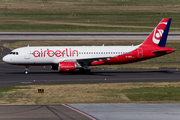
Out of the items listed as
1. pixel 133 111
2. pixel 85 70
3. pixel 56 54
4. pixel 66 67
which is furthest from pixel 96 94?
pixel 56 54

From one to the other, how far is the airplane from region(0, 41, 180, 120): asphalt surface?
1782 millimetres

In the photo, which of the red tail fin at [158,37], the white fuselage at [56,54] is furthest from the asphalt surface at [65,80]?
the red tail fin at [158,37]

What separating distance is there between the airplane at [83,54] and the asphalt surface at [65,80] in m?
1.78

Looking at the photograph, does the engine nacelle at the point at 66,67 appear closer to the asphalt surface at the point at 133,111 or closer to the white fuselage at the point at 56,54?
the white fuselage at the point at 56,54

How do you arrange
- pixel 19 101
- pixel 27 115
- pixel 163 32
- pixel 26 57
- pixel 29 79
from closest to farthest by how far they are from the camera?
pixel 27 115 < pixel 19 101 < pixel 29 79 < pixel 26 57 < pixel 163 32

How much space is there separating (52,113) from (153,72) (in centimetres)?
2837

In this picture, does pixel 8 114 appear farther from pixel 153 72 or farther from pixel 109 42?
pixel 109 42

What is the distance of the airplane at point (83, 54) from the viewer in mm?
46438

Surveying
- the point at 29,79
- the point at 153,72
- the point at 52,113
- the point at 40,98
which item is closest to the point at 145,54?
the point at 153,72

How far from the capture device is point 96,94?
32.2 metres

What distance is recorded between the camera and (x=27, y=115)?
23641mm

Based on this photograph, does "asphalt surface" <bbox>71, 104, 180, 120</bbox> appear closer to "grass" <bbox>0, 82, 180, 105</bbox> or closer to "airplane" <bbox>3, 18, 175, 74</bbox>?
"grass" <bbox>0, 82, 180, 105</bbox>

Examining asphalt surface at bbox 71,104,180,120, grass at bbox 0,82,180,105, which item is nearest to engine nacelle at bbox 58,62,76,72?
grass at bbox 0,82,180,105

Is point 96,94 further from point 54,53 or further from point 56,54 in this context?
point 54,53
